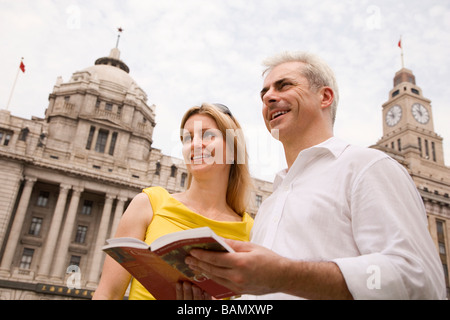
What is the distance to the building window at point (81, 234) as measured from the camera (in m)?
37.7

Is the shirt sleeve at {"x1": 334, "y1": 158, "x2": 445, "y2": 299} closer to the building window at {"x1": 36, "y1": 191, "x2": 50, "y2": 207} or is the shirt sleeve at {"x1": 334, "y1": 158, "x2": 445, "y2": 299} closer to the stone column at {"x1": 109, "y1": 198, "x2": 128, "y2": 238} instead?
the stone column at {"x1": 109, "y1": 198, "x2": 128, "y2": 238}

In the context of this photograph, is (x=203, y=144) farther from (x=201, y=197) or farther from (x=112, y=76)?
(x=112, y=76)

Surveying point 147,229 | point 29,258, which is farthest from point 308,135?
point 29,258

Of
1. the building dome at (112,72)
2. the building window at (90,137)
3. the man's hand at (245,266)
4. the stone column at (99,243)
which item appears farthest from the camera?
the building dome at (112,72)

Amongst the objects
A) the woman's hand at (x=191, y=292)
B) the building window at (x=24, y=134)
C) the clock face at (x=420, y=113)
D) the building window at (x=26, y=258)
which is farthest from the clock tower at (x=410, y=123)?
the woman's hand at (x=191, y=292)

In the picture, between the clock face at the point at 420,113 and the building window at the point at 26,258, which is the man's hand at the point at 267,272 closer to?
the building window at the point at 26,258

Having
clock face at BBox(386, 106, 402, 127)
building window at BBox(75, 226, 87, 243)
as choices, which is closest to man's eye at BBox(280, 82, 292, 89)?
building window at BBox(75, 226, 87, 243)

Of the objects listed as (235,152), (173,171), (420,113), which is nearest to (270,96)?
(235,152)

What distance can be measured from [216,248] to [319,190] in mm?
1005

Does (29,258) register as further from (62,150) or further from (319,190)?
(319,190)

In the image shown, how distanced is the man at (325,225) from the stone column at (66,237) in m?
35.2

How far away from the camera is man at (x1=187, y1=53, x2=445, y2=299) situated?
1.94 metres

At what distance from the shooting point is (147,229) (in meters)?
3.70

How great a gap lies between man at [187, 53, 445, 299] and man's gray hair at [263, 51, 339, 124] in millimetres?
11
